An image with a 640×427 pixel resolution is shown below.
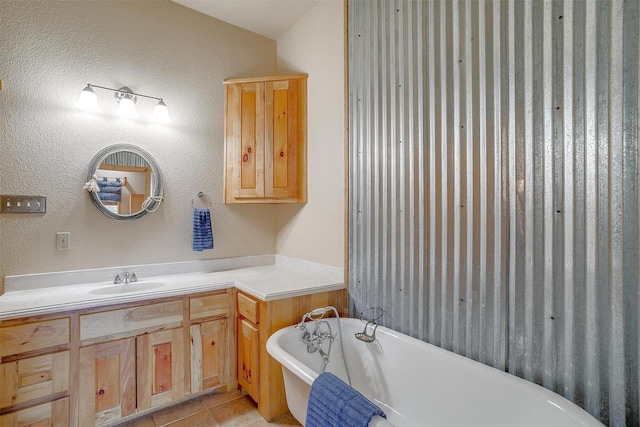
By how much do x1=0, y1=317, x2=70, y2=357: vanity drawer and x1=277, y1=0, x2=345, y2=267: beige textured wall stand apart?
169cm

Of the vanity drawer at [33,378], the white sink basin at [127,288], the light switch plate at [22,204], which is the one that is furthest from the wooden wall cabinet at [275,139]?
the vanity drawer at [33,378]

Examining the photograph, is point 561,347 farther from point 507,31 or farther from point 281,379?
point 281,379

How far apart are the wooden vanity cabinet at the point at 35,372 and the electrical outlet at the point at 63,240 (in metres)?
0.63

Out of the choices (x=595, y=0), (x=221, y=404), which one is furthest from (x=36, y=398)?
(x=595, y=0)

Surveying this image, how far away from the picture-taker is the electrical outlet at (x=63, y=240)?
7.11 ft

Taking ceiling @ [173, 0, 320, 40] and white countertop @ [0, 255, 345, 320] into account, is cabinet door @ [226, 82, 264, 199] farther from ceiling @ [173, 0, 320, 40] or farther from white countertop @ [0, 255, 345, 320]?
white countertop @ [0, 255, 345, 320]

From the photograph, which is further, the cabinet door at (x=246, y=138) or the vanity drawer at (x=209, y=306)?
the cabinet door at (x=246, y=138)

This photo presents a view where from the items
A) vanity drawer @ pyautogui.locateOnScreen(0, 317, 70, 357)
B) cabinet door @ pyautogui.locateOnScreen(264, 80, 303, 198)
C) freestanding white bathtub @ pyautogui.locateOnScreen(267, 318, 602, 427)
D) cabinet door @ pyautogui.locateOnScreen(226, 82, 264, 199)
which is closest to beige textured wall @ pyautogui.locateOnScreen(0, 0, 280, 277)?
cabinet door @ pyautogui.locateOnScreen(226, 82, 264, 199)

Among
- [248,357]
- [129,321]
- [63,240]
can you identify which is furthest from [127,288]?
[248,357]

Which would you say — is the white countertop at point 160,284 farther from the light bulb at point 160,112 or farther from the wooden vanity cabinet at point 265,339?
the light bulb at point 160,112

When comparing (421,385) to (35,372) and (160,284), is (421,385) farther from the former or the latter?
(35,372)

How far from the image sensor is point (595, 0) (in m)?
1.17

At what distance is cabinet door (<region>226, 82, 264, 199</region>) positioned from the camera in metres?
2.73

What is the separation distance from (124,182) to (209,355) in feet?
4.70
